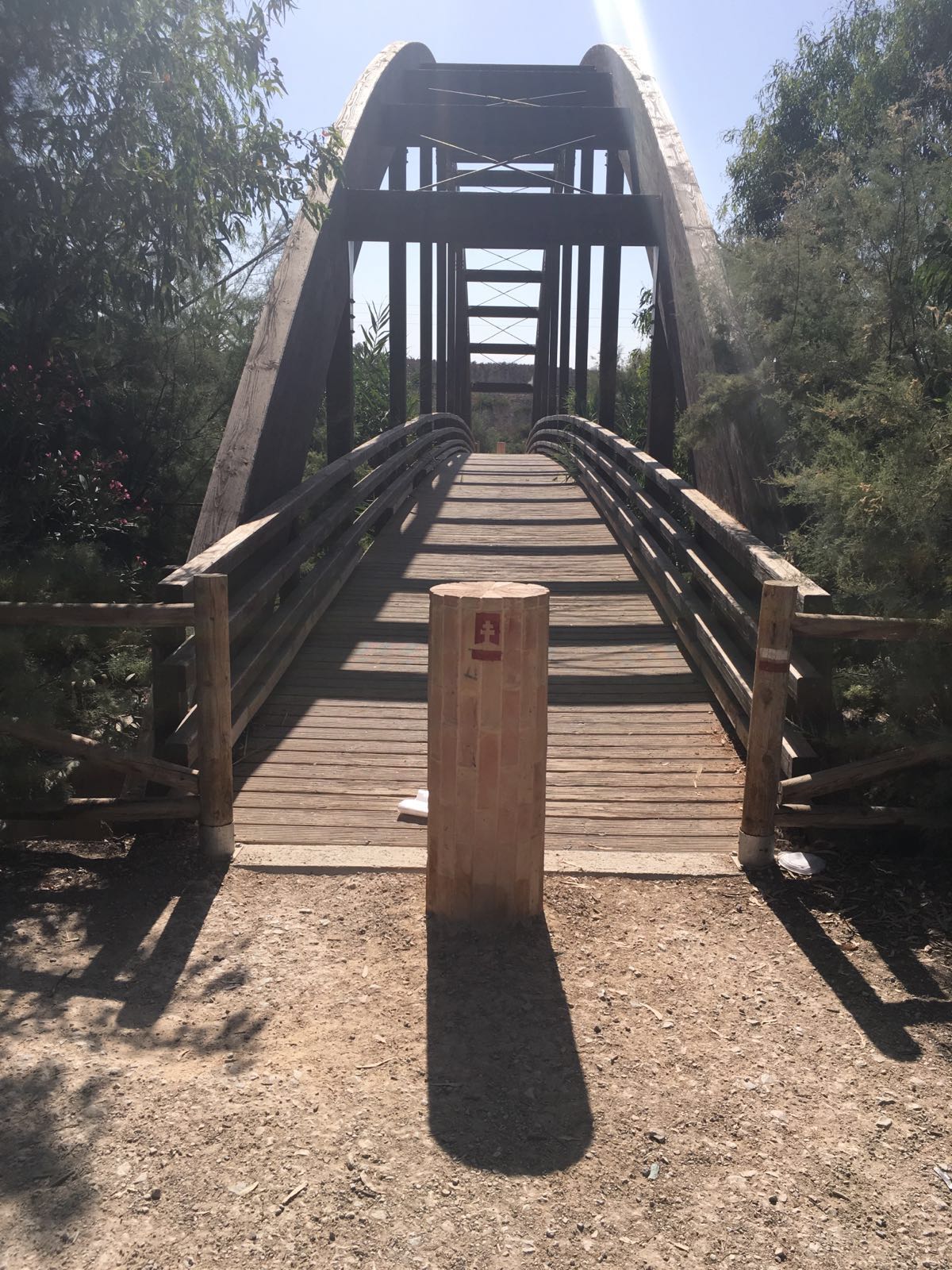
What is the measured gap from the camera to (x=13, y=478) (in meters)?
6.98

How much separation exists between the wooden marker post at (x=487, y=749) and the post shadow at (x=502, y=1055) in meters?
0.14

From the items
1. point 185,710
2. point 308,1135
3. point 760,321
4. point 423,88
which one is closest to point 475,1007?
point 308,1135

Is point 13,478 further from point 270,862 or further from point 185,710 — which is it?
point 270,862

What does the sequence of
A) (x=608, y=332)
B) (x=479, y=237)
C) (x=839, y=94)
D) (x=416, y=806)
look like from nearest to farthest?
(x=416, y=806)
(x=479, y=237)
(x=608, y=332)
(x=839, y=94)

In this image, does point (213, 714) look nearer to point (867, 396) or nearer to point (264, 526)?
point (264, 526)

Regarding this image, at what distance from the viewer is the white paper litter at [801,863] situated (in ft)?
12.4

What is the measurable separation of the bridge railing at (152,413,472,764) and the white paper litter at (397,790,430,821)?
77cm

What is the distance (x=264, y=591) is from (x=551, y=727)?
1.69 m

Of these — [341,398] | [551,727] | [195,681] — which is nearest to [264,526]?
[195,681]

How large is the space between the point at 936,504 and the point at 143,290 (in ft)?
15.0

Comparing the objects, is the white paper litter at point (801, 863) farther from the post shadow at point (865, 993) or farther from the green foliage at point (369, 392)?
the green foliage at point (369, 392)

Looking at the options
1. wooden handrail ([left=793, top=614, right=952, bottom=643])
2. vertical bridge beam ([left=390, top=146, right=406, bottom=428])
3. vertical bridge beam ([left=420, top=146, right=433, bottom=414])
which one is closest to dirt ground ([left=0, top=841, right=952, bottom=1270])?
wooden handrail ([left=793, top=614, right=952, bottom=643])

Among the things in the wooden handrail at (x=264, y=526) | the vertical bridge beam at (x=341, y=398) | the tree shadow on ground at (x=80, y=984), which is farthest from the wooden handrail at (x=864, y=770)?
the vertical bridge beam at (x=341, y=398)

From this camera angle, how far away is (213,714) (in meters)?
3.77
